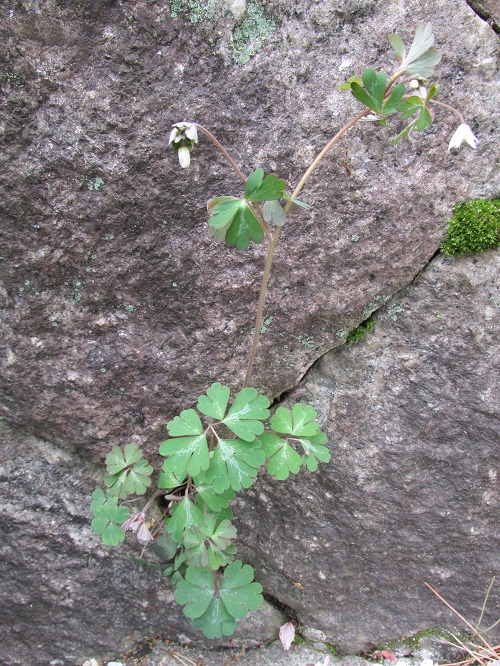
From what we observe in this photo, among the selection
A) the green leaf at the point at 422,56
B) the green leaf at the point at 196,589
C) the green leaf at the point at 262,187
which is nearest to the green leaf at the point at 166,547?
the green leaf at the point at 196,589

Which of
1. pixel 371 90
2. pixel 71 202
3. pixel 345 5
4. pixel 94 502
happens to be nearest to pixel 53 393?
pixel 94 502

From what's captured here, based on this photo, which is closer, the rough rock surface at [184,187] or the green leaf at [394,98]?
the green leaf at [394,98]

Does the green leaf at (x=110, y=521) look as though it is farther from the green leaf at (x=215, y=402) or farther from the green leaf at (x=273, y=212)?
the green leaf at (x=273, y=212)

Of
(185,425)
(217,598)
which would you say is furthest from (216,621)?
(185,425)

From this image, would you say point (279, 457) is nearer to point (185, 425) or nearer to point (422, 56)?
point (185, 425)

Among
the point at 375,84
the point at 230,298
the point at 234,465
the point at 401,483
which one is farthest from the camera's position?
the point at 401,483

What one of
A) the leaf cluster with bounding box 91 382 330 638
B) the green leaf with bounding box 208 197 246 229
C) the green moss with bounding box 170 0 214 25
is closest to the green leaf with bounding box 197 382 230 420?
the leaf cluster with bounding box 91 382 330 638

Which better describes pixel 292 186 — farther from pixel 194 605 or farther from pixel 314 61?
pixel 194 605
